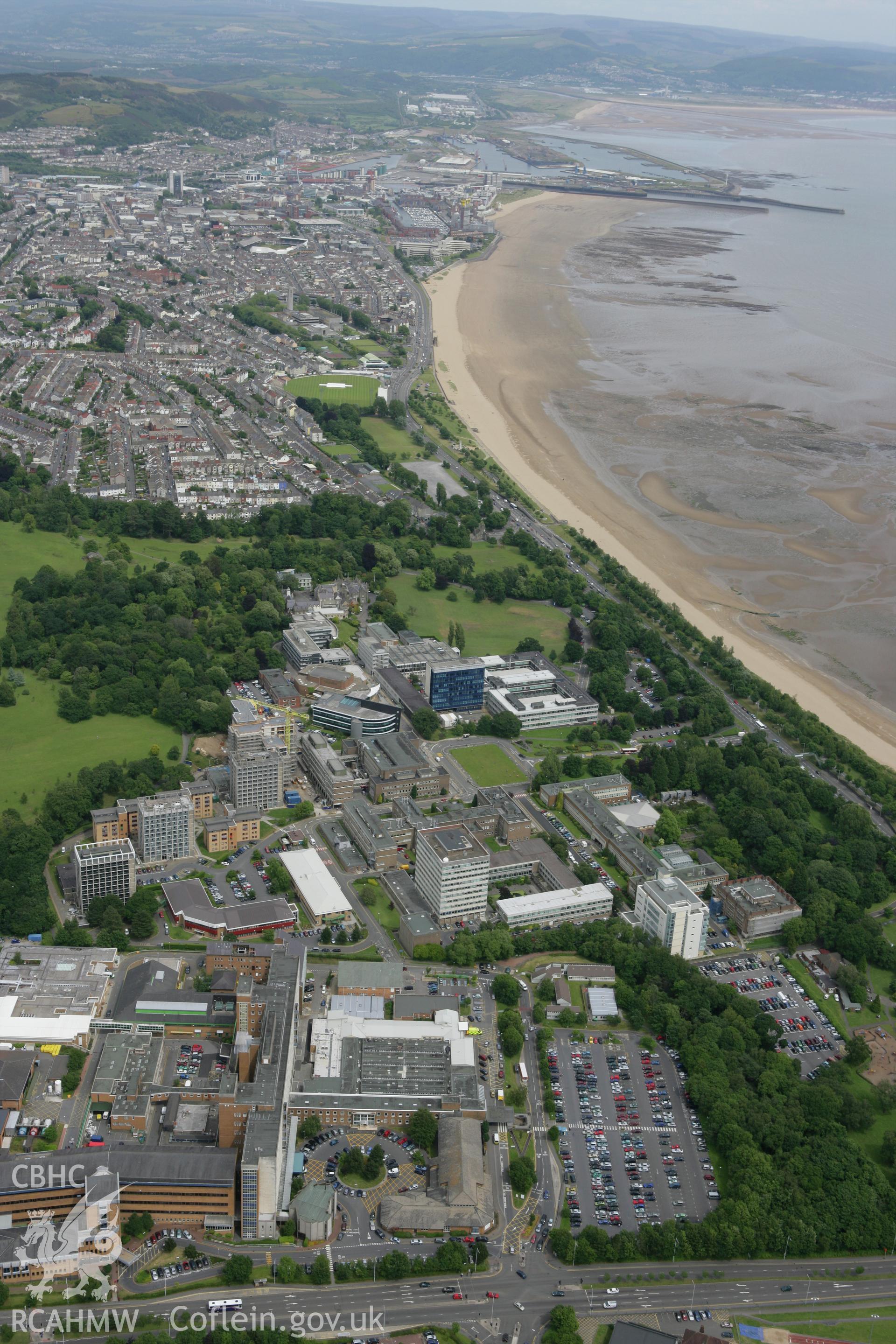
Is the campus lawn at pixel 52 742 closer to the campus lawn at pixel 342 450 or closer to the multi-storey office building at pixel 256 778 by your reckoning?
the multi-storey office building at pixel 256 778

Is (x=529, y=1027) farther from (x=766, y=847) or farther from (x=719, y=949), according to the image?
(x=766, y=847)

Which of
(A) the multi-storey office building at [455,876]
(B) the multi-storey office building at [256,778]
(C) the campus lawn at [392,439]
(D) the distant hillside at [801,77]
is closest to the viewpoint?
(A) the multi-storey office building at [455,876]

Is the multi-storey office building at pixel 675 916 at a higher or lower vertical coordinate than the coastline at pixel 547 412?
lower

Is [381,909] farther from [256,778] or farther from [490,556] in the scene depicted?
[490,556]

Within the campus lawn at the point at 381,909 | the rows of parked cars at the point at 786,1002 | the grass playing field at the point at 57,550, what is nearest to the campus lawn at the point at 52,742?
the campus lawn at the point at 381,909

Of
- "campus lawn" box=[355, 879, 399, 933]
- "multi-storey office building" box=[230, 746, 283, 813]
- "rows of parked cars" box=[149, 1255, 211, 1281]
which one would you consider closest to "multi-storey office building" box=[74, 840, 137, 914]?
"multi-storey office building" box=[230, 746, 283, 813]

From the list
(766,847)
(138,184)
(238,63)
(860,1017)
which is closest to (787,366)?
(766,847)

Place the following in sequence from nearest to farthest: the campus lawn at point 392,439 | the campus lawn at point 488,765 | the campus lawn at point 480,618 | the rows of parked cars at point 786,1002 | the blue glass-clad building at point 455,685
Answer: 1. the rows of parked cars at point 786,1002
2. the campus lawn at point 488,765
3. the blue glass-clad building at point 455,685
4. the campus lawn at point 480,618
5. the campus lawn at point 392,439

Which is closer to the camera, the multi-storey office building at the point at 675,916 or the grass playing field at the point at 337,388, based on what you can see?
the multi-storey office building at the point at 675,916

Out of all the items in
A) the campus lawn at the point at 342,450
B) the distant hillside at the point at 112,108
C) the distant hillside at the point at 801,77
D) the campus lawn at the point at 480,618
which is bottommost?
the campus lawn at the point at 480,618
